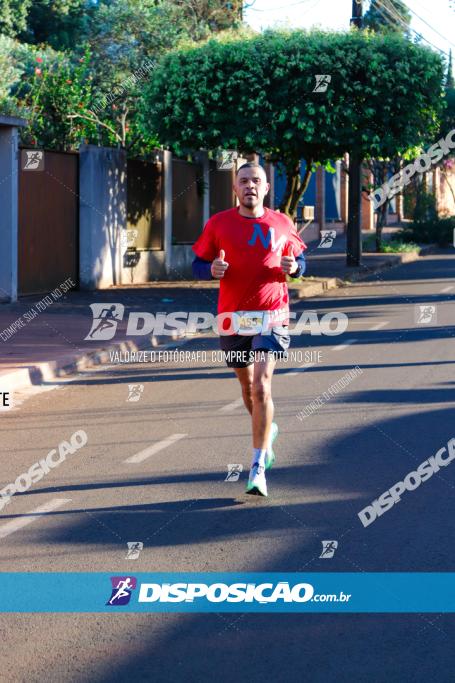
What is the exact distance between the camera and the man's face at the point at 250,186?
7070mm

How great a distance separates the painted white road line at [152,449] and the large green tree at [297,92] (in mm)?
13359

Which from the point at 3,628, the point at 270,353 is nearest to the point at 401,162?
the point at 270,353

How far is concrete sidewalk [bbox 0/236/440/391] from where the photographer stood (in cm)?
1245

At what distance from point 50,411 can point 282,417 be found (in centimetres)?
211

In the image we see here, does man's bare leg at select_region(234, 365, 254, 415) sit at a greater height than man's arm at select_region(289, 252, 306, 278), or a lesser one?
lesser

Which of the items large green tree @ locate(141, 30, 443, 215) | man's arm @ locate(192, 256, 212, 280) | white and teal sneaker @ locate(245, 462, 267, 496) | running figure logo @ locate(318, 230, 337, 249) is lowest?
white and teal sneaker @ locate(245, 462, 267, 496)

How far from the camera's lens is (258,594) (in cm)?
533

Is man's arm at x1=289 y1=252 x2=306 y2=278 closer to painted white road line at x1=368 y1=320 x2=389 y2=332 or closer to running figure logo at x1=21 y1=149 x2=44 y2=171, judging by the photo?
painted white road line at x1=368 y1=320 x2=389 y2=332

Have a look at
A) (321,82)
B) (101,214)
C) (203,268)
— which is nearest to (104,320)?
(101,214)

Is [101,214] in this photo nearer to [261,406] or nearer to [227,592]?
[261,406]

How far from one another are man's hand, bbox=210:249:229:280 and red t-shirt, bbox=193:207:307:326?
0.17 m

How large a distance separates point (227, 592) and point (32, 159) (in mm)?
15431

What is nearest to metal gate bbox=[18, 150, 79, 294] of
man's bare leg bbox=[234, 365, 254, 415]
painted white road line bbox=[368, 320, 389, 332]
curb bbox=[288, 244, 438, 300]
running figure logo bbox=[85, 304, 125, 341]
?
running figure logo bbox=[85, 304, 125, 341]

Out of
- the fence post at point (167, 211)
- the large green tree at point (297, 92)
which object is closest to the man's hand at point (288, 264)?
the large green tree at point (297, 92)
